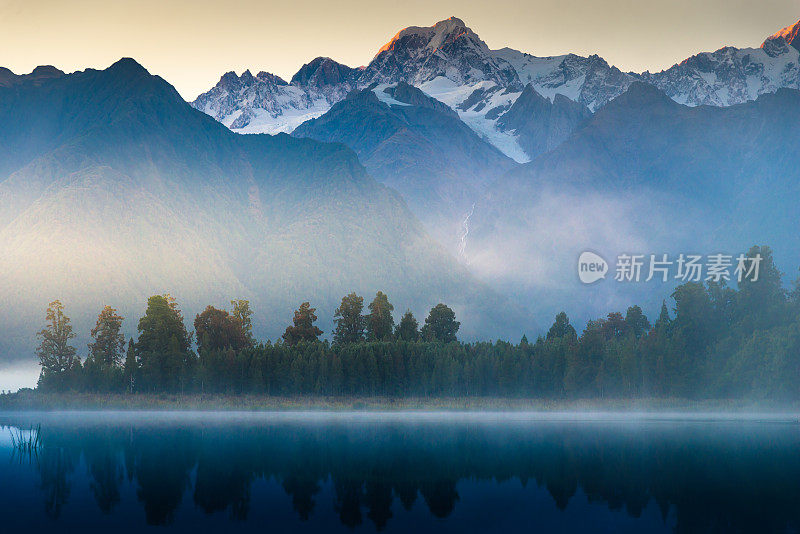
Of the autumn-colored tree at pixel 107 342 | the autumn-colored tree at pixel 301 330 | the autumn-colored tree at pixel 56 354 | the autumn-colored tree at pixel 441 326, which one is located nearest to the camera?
the autumn-colored tree at pixel 56 354

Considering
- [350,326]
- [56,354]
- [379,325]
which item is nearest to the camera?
[56,354]

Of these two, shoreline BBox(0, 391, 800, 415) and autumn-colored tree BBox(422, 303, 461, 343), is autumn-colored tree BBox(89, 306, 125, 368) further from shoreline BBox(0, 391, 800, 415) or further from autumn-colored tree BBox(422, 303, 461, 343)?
autumn-colored tree BBox(422, 303, 461, 343)

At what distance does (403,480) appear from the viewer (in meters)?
69.9

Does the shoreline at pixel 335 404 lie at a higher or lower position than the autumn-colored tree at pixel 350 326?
lower

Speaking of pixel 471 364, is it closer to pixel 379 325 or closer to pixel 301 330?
pixel 379 325

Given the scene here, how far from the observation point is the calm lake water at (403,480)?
185ft

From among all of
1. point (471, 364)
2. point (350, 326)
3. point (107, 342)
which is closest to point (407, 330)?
point (350, 326)

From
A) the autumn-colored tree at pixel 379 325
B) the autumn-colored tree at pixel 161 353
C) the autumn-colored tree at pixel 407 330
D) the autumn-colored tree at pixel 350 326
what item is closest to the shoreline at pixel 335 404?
the autumn-colored tree at pixel 161 353

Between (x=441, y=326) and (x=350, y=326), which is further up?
(x=441, y=326)

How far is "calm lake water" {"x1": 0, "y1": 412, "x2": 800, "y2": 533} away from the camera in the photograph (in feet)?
185

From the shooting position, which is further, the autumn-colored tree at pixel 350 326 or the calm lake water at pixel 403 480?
the autumn-colored tree at pixel 350 326

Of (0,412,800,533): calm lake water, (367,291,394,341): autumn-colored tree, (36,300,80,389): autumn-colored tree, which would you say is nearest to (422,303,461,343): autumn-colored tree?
(367,291,394,341): autumn-colored tree

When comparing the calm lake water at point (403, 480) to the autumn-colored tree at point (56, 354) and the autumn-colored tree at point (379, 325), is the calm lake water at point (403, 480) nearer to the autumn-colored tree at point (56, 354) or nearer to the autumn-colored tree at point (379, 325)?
the autumn-colored tree at point (56, 354)

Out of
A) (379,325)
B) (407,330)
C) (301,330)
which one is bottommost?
(301,330)
